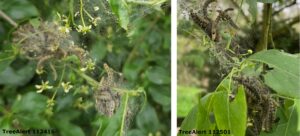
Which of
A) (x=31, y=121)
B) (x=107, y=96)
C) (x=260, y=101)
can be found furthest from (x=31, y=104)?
(x=260, y=101)

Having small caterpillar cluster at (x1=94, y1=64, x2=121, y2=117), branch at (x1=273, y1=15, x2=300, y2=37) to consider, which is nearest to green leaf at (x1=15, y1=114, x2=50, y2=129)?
small caterpillar cluster at (x1=94, y1=64, x2=121, y2=117)

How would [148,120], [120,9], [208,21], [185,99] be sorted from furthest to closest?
1. [148,120]
2. [185,99]
3. [208,21]
4. [120,9]

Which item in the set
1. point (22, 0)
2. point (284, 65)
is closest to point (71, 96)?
point (22, 0)

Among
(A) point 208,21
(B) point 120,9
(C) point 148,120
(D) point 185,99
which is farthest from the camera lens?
(C) point 148,120

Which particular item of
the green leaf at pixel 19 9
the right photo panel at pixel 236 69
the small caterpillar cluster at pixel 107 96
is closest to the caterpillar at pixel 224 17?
the right photo panel at pixel 236 69

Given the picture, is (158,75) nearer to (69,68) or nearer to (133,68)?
(133,68)

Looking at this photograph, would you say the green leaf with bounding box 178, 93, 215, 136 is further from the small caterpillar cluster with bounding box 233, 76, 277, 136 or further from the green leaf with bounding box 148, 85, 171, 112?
the green leaf with bounding box 148, 85, 171, 112

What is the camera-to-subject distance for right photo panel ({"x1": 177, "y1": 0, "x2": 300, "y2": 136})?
772 mm

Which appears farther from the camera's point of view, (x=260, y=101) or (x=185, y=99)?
(x=185, y=99)

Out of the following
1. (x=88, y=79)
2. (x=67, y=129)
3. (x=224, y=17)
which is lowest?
(x=67, y=129)

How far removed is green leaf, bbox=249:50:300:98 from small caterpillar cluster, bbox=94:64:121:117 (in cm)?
26

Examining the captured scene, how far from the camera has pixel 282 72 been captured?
768mm

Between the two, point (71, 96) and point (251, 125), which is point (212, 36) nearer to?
point (251, 125)

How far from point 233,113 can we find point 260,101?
0.11m
